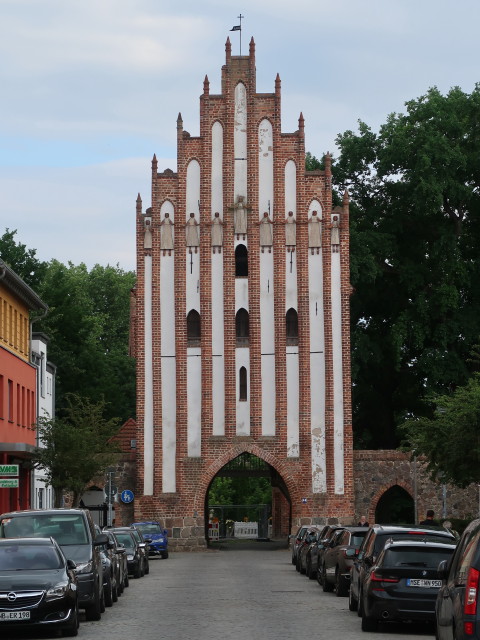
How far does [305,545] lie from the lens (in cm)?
3975

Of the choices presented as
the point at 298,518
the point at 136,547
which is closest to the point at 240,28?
the point at 298,518

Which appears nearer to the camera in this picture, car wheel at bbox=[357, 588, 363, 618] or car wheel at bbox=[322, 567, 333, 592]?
car wheel at bbox=[357, 588, 363, 618]

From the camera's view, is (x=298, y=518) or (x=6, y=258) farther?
(x=6, y=258)

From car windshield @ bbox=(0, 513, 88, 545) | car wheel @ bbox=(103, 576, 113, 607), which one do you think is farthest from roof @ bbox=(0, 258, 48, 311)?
car windshield @ bbox=(0, 513, 88, 545)

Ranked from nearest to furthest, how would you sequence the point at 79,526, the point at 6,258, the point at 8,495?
the point at 79,526 < the point at 8,495 < the point at 6,258

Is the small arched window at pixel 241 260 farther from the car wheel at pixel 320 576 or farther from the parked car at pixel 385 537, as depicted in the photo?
the parked car at pixel 385 537

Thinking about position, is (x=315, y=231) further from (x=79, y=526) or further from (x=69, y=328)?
(x=79, y=526)

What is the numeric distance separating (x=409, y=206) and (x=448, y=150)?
14.1 ft

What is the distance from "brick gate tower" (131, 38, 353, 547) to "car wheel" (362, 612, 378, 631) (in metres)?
37.5

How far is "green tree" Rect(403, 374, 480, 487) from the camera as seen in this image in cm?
3253

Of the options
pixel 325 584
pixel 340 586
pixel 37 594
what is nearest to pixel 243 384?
pixel 325 584

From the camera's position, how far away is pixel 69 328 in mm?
76188

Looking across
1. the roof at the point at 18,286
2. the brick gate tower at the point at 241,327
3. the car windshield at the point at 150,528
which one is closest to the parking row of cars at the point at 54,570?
the roof at the point at 18,286

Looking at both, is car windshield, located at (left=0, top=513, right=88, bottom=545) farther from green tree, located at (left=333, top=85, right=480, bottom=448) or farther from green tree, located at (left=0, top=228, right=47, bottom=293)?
green tree, located at (left=0, top=228, right=47, bottom=293)
